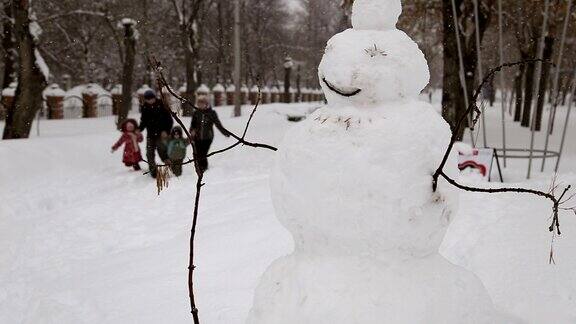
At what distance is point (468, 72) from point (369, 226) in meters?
10.4

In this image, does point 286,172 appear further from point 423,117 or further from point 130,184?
point 130,184

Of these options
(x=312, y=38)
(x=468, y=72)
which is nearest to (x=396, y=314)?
(x=468, y=72)

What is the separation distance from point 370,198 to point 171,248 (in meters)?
3.59

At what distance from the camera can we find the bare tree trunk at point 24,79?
9875 millimetres

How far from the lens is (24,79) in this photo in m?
9.97

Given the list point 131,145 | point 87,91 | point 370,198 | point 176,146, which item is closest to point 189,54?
point 87,91

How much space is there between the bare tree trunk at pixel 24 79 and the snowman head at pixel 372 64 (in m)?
9.60

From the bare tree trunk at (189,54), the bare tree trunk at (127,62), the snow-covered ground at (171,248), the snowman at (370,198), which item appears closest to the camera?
the snowman at (370,198)

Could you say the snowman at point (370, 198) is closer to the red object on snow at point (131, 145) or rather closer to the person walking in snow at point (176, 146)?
the person walking in snow at point (176, 146)

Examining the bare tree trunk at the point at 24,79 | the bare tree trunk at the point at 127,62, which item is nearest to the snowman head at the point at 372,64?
the bare tree trunk at the point at 24,79

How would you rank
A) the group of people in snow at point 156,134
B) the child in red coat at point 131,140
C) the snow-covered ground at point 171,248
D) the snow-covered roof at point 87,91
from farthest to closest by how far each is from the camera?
the snow-covered roof at point 87,91, the child in red coat at point 131,140, the group of people in snow at point 156,134, the snow-covered ground at point 171,248

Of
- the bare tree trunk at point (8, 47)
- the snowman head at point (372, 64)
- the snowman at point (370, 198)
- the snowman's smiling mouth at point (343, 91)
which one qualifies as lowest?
the snowman at point (370, 198)

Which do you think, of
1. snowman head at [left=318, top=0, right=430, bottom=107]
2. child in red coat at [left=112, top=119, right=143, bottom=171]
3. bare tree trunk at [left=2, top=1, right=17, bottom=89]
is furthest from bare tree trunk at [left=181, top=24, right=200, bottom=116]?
snowman head at [left=318, top=0, right=430, bottom=107]

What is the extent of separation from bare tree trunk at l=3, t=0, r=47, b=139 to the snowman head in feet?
31.5
